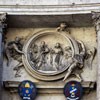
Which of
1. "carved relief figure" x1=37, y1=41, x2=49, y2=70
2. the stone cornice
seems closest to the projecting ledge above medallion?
Result: "carved relief figure" x1=37, y1=41, x2=49, y2=70

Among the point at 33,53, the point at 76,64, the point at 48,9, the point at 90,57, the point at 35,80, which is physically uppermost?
the point at 48,9

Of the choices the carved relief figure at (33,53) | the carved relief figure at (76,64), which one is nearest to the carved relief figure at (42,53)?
the carved relief figure at (33,53)

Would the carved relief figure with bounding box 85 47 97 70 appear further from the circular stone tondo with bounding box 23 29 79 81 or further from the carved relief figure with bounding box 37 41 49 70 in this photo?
the carved relief figure with bounding box 37 41 49 70

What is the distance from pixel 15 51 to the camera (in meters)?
17.2

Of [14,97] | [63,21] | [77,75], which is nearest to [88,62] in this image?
[77,75]

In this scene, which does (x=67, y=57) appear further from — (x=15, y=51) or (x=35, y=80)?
(x=15, y=51)

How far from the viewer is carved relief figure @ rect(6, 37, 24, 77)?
Result: 55.9 feet

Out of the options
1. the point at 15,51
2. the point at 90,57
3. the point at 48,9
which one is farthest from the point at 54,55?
the point at 48,9

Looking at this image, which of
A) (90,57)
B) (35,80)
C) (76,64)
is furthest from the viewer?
(90,57)

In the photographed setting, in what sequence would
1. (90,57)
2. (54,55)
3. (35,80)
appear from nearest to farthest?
(35,80)
(90,57)
(54,55)

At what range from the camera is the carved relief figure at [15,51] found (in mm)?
17047

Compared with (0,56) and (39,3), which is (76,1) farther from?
(0,56)

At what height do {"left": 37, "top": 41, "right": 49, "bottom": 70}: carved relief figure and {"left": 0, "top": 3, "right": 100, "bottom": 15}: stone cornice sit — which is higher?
{"left": 0, "top": 3, "right": 100, "bottom": 15}: stone cornice

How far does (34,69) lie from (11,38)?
5.11 ft
